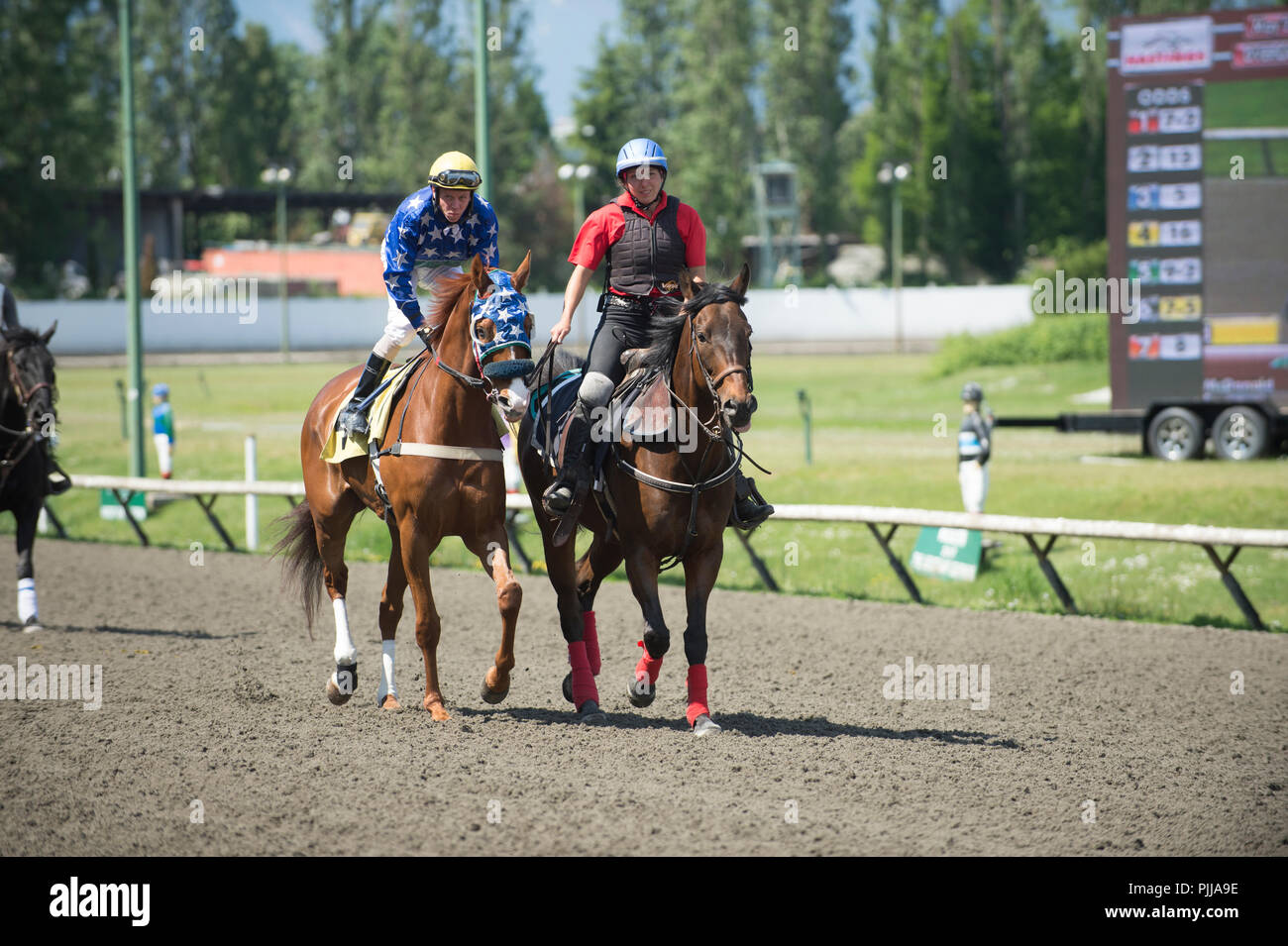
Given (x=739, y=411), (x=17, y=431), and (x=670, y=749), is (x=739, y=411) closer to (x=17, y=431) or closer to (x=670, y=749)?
Answer: (x=670, y=749)

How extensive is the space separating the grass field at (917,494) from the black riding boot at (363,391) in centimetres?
505

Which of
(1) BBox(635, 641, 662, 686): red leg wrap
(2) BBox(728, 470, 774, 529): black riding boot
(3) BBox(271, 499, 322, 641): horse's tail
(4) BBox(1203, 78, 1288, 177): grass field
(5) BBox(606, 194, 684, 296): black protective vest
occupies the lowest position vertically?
(1) BBox(635, 641, 662, 686): red leg wrap

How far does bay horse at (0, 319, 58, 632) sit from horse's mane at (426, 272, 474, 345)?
14.3 feet

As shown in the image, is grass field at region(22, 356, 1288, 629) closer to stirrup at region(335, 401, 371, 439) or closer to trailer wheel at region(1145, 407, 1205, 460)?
trailer wheel at region(1145, 407, 1205, 460)

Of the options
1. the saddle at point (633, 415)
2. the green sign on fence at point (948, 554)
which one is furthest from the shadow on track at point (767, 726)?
the green sign on fence at point (948, 554)

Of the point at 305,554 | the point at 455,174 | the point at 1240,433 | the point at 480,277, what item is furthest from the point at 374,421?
the point at 1240,433

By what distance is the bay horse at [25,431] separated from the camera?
9867 mm

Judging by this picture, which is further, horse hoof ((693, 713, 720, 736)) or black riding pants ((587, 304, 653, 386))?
black riding pants ((587, 304, 653, 386))

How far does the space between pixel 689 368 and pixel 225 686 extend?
11.5ft

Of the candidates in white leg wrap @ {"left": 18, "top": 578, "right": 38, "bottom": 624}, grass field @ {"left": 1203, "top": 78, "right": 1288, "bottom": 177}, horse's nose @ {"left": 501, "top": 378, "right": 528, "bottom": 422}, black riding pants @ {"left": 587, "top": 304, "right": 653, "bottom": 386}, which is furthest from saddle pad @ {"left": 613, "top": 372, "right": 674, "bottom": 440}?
grass field @ {"left": 1203, "top": 78, "right": 1288, "bottom": 177}

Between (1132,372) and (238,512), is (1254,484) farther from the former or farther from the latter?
(238,512)

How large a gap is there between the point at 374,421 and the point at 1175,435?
619 inches

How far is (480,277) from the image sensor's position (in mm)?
6496

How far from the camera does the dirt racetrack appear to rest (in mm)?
5078
